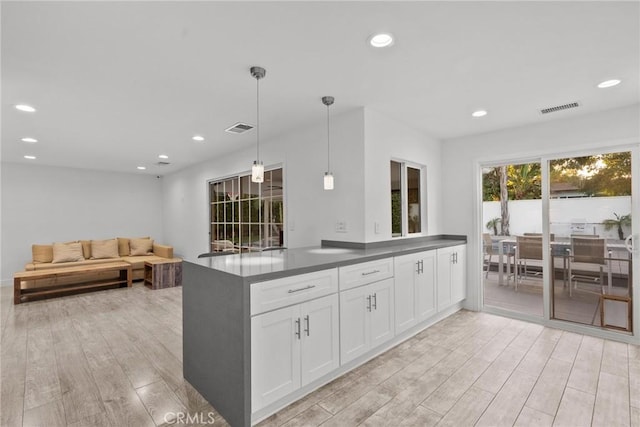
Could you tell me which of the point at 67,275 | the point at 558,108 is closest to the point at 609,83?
the point at 558,108

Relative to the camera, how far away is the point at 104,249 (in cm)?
650

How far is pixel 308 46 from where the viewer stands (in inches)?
80.3

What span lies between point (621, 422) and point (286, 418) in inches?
81.7

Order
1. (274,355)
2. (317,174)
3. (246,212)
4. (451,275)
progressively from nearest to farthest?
(274,355)
(317,174)
(451,275)
(246,212)

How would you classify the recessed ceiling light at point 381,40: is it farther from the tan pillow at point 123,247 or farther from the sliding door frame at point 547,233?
the tan pillow at point 123,247

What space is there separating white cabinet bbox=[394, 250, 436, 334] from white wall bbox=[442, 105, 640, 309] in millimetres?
1006

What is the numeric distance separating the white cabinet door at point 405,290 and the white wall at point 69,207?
696 cm

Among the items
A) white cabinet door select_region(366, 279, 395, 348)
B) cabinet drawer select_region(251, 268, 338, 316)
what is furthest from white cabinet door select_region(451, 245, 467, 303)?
cabinet drawer select_region(251, 268, 338, 316)

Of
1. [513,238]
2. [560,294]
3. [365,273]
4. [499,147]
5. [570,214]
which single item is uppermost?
[499,147]

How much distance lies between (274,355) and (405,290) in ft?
5.33

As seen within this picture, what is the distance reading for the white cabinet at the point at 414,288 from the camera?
2967 mm

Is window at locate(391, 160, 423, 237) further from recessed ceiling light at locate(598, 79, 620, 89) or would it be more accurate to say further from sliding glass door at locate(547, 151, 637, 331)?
recessed ceiling light at locate(598, 79, 620, 89)

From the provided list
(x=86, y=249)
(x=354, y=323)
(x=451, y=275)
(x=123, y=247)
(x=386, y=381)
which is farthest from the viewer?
(x=123, y=247)

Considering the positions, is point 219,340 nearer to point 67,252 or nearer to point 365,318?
point 365,318
